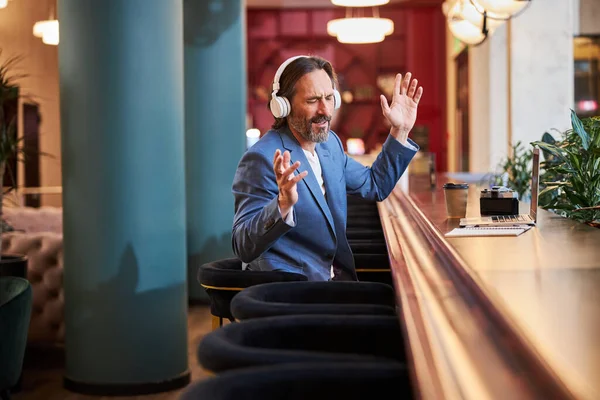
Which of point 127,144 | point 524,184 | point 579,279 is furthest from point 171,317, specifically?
point 579,279

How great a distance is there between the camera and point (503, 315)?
1509mm

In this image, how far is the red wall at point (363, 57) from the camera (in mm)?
→ 17047

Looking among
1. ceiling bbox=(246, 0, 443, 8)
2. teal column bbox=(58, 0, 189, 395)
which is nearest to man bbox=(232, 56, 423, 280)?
teal column bbox=(58, 0, 189, 395)

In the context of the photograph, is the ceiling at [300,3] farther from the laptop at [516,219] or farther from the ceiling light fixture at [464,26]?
the laptop at [516,219]

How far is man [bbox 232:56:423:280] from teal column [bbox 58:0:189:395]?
1.60 m

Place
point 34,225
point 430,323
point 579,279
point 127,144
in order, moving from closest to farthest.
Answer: point 430,323
point 579,279
point 127,144
point 34,225

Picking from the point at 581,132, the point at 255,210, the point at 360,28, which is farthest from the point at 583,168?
the point at 360,28

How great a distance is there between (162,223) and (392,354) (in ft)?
10.6

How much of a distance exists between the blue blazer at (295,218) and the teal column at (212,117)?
14.7 ft

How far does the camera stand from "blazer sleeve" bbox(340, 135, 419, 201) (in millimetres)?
3738

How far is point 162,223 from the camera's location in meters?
5.12

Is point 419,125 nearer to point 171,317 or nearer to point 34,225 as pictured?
point 34,225

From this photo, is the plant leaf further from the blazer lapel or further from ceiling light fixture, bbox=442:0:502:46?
ceiling light fixture, bbox=442:0:502:46

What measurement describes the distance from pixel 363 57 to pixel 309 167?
14169 millimetres
